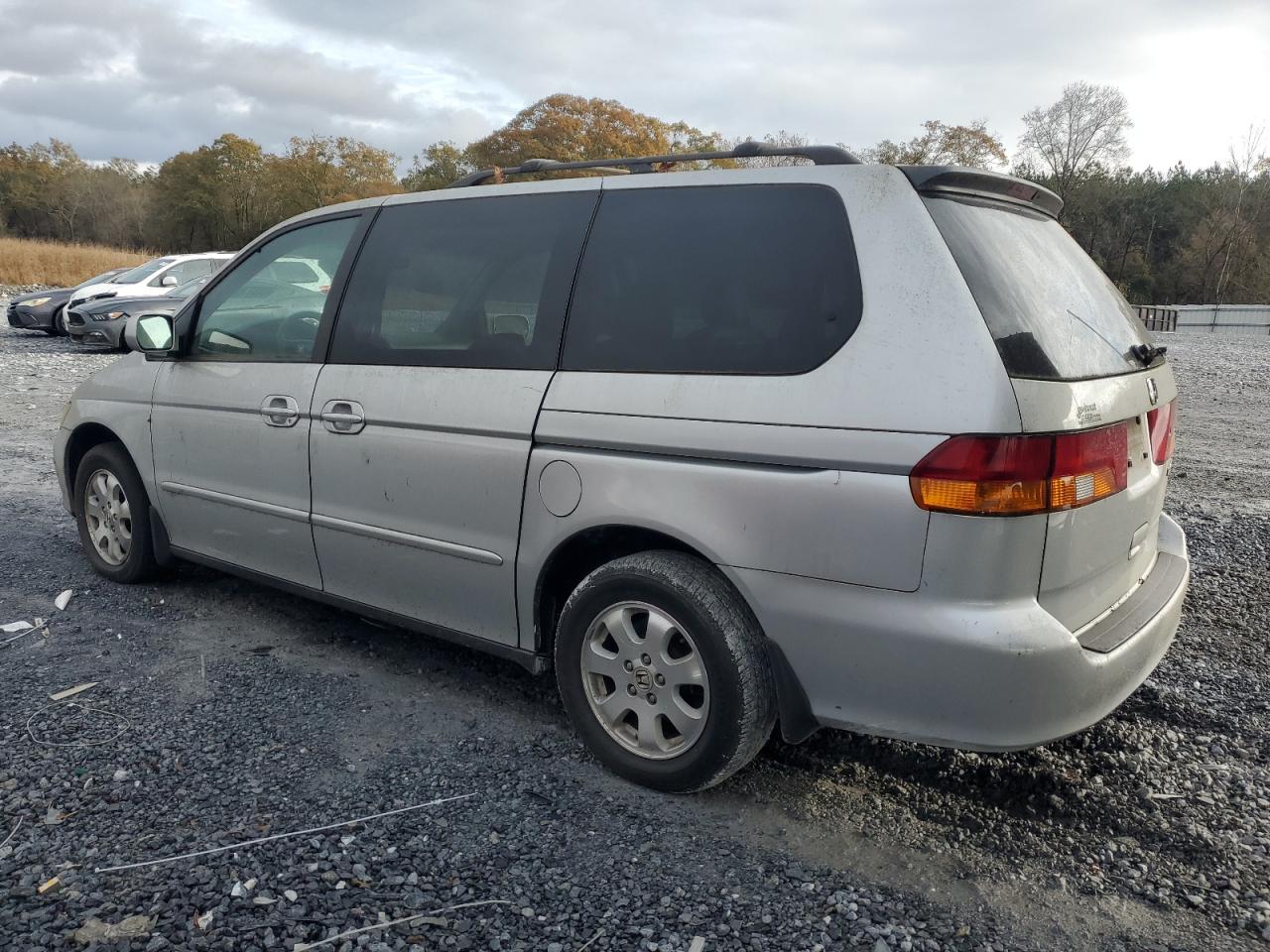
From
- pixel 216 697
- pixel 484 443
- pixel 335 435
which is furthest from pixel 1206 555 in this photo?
pixel 216 697

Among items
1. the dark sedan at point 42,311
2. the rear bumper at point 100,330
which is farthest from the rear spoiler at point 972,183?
the dark sedan at point 42,311

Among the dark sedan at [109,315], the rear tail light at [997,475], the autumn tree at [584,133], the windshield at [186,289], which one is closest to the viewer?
the rear tail light at [997,475]

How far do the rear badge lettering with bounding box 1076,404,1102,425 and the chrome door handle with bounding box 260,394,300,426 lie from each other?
2851 millimetres

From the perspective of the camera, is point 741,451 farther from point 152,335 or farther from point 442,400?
point 152,335

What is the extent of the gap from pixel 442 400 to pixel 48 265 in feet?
129

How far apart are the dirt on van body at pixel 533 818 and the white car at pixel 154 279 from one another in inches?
587

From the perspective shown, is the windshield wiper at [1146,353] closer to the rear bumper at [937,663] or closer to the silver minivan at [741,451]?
the silver minivan at [741,451]

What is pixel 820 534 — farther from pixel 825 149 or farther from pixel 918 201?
pixel 825 149

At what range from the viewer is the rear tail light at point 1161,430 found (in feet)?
9.89

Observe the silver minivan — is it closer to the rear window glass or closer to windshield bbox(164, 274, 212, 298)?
the rear window glass

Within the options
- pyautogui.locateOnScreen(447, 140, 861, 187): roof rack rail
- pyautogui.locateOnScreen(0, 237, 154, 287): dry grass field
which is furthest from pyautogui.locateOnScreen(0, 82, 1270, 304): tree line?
pyautogui.locateOnScreen(447, 140, 861, 187): roof rack rail

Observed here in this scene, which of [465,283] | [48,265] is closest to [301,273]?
[465,283]

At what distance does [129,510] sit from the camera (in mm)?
4762

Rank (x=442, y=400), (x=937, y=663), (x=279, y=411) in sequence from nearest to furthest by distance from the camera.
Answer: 1. (x=937, y=663)
2. (x=442, y=400)
3. (x=279, y=411)
